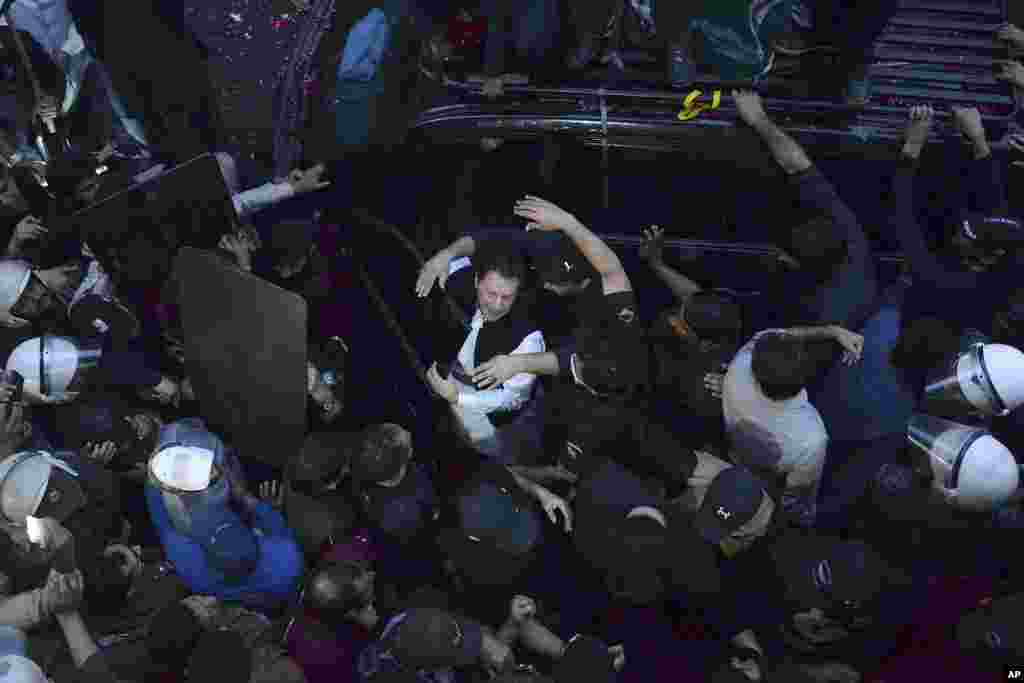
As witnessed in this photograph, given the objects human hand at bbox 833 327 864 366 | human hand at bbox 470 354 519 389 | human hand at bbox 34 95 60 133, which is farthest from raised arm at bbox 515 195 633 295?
human hand at bbox 34 95 60 133

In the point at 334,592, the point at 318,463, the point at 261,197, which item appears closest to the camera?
the point at 334,592

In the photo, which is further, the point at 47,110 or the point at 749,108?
the point at 47,110

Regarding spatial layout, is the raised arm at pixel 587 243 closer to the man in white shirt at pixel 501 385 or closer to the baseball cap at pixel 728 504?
the man in white shirt at pixel 501 385

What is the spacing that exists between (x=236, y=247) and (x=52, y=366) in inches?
26.9

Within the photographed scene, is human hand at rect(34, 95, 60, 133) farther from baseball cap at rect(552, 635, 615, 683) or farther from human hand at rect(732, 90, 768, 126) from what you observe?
baseball cap at rect(552, 635, 615, 683)

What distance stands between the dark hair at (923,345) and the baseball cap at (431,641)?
1511 millimetres

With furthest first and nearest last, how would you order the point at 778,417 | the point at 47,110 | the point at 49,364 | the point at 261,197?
the point at 47,110
the point at 261,197
the point at 49,364
the point at 778,417

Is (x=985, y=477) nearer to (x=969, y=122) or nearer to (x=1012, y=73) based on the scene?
(x=969, y=122)

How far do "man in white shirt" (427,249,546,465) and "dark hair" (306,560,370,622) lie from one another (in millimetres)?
618

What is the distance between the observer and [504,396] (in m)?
2.51

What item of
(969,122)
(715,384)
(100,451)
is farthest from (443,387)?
(969,122)

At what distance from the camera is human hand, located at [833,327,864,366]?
242cm

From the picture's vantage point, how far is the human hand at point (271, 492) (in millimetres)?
2561

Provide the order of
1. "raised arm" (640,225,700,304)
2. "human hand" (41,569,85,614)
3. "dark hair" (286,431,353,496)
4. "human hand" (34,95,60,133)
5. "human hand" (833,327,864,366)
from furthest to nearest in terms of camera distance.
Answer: "human hand" (34,95,60,133) < "raised arm" (640,225,700,304) < "human hand" (833,327,864,366) < "dark hair" (286,431,353,496) < "human hand" (41,569,85,614)
